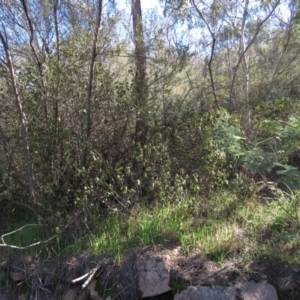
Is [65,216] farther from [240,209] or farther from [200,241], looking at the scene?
[240,209]

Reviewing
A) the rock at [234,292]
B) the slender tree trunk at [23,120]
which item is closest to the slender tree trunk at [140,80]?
the slender tree trunk at [23,120]

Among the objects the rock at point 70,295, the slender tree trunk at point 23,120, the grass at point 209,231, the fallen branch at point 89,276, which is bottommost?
the rock at point 70,295

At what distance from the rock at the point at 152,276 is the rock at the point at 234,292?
20 centimetres

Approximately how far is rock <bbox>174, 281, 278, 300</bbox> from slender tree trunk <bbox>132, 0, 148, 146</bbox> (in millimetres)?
2491

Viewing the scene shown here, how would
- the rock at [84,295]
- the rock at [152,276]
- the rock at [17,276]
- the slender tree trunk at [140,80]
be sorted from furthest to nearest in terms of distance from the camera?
the slender tree trunk at [140,80] → the rock at [17,276] → the rock at [84,295] → the rock at [152,276]

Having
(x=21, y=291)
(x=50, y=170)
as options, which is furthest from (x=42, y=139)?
(x=21, y=291)

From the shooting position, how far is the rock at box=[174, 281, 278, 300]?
12.0ft

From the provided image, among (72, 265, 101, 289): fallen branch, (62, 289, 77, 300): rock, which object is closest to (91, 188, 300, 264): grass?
(72, 265, 101, 289): fallen branch

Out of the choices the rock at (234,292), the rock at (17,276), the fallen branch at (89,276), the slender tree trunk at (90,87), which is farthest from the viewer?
the slender tree trunk at (90,87)

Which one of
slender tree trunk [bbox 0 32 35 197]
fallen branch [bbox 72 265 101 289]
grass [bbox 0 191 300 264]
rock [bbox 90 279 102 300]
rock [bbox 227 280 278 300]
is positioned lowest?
rock [bbox 90 279 102 300]

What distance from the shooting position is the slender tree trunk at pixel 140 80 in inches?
212

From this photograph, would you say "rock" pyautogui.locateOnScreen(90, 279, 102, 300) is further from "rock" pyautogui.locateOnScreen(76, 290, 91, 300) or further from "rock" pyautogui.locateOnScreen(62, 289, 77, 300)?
"rock" pyautogui.locateOnScreen(62, 289, 77, 300)

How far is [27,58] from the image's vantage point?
538cm

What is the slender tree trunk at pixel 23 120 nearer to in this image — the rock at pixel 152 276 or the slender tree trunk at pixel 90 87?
the slender tree trunk at pixel 90 87
